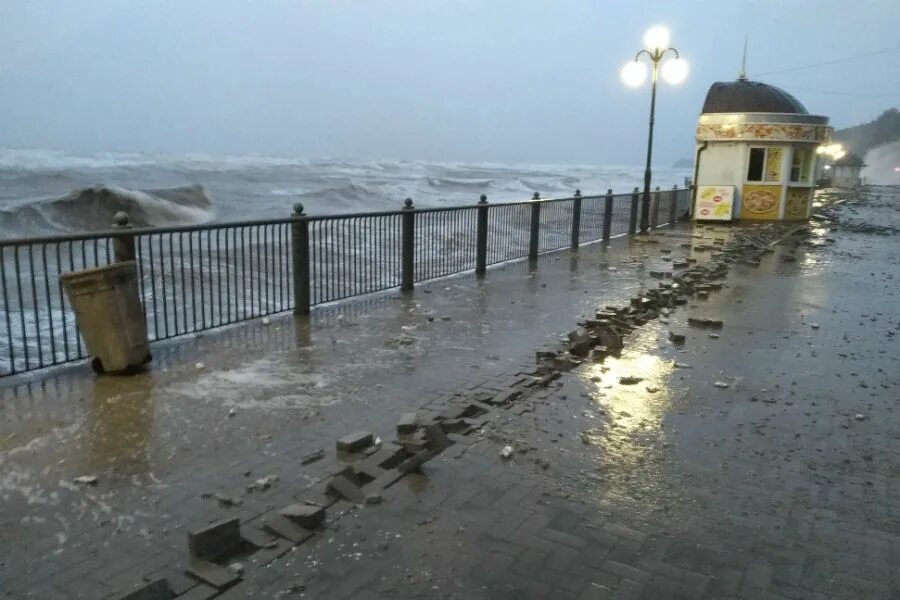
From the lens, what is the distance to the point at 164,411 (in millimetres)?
5223

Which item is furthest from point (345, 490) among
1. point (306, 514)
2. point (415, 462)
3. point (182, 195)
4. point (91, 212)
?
point (182, 195)

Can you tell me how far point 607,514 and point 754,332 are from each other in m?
5.38

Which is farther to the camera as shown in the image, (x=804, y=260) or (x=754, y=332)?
(x=804, y=260)

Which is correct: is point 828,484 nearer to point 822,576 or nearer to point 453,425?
point 822,576

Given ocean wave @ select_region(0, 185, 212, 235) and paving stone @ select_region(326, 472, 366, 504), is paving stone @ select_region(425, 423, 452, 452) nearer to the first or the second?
paving stone @ select_region(326, 472, 366, 504)

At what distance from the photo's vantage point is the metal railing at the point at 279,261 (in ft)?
22.9

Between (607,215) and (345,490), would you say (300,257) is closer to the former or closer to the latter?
(345,490)

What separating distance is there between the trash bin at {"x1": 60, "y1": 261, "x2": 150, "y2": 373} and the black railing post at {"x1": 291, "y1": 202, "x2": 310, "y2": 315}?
238 cm

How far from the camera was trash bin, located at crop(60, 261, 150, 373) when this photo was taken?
5.76 metres

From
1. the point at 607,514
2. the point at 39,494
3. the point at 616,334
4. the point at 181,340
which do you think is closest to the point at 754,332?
the point at 616,334

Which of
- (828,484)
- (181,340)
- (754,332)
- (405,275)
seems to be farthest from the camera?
(405,275)

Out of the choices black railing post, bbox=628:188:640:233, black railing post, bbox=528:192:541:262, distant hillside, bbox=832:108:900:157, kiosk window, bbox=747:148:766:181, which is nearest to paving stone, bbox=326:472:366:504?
black railing post, bbox=528:192:541:262

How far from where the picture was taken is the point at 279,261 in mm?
10297

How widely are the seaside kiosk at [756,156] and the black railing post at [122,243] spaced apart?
71.4 ft
